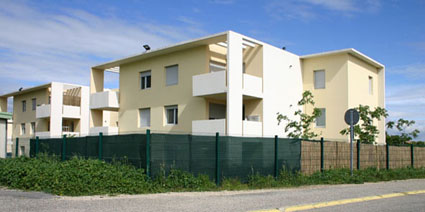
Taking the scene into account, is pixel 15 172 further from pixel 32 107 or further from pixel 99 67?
pixel 32 107

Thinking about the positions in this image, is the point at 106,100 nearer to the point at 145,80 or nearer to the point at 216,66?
the point at 145,80

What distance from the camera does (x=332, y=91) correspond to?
25672mm

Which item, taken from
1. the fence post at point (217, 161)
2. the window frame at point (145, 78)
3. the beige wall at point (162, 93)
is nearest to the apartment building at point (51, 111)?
the beige wall at point (162, 93)

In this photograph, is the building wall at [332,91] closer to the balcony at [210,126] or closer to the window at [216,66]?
the window at [216,66]

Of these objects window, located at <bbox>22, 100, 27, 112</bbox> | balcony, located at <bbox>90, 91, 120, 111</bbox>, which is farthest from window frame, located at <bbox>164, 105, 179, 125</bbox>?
window, located at <bbox>22, 100, 27, 112</bbox>

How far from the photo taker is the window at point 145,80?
2570cm

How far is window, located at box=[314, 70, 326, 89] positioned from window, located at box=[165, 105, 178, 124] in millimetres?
8858

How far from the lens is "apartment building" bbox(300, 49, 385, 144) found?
25.1m

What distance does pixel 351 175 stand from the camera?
16719 mm

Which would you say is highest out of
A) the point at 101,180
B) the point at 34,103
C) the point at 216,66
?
the point at 216,66

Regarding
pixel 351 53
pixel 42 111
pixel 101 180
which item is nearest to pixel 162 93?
pixel 351 53

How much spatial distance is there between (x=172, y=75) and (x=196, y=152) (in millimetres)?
11601

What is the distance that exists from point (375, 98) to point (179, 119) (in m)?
14.3

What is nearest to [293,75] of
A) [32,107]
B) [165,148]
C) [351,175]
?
[351,175]
